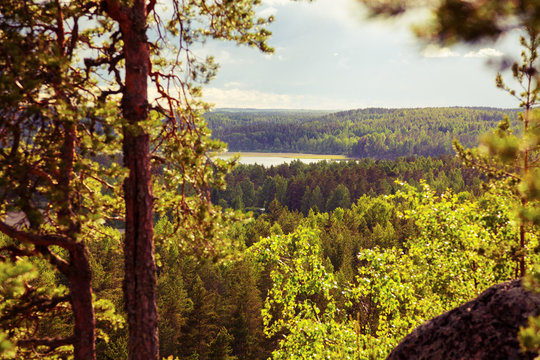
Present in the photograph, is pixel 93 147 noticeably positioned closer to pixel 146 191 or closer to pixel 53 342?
pixel 146 191

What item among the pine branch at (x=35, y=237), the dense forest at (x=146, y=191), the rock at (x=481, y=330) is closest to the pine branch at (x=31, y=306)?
the dense forest at (x=146, y=191)

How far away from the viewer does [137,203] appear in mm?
5188

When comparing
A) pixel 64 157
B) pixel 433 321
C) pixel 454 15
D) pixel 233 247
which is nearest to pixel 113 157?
pixel 64 157

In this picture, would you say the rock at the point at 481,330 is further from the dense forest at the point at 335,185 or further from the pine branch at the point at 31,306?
the dense forest at the point at 335,185

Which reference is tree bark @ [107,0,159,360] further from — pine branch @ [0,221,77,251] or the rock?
the rock

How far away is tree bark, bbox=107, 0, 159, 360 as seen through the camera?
201 inches

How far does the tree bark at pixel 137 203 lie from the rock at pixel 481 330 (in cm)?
349

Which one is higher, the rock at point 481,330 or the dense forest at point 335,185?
the rock at point 481,330

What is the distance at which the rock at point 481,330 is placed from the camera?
406 cm

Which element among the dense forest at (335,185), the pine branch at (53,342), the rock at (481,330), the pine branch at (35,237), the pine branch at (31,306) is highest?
the pine branch at (35,237)

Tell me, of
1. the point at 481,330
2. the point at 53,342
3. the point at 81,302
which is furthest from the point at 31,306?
the point at 481,330

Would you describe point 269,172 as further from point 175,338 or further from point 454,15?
point 454,15

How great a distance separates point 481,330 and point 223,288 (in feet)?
151

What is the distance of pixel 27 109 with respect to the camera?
4148mm
